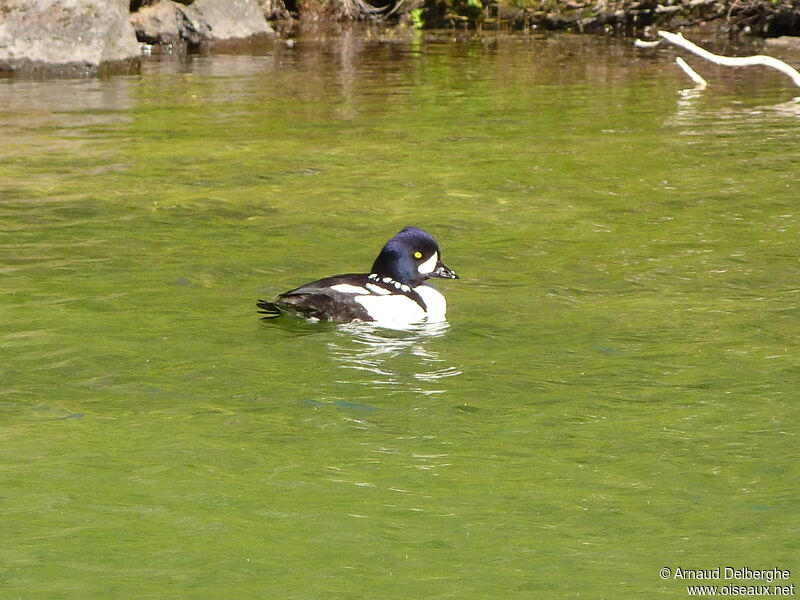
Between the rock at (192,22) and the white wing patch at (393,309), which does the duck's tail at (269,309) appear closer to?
the white wing patch at (393,309)

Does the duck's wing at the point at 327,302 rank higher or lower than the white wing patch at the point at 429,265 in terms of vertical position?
lower

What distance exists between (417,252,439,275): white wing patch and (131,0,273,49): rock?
1975cm

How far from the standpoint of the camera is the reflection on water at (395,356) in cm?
677

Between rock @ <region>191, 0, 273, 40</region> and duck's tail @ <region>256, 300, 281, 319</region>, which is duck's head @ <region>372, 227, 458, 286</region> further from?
rock @ <region>191, 0, 273, 40</region>

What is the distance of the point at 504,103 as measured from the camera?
58.9 ft

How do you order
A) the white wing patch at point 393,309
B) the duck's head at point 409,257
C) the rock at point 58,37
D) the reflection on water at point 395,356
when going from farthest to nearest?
1. the rock at point 58,37
2. the duck's head at point 409,257
3. the white wing patch at point 393,309
4. the reflection on water at point 395,356

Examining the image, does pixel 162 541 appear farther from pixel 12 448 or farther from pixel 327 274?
pixel 327 274

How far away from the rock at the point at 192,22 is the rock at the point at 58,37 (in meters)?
4.02

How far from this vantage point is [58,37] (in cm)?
2184

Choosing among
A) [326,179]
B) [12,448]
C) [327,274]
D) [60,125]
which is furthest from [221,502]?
[60,125]

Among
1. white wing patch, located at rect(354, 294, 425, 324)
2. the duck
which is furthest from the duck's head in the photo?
white wing patch, located at rect(354, 294, 425, 324)

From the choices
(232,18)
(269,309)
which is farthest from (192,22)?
(269,309)

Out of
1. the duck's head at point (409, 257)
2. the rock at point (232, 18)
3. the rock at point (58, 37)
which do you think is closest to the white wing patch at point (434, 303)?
the duck's head at point (409, 257)

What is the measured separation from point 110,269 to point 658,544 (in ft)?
16.7
